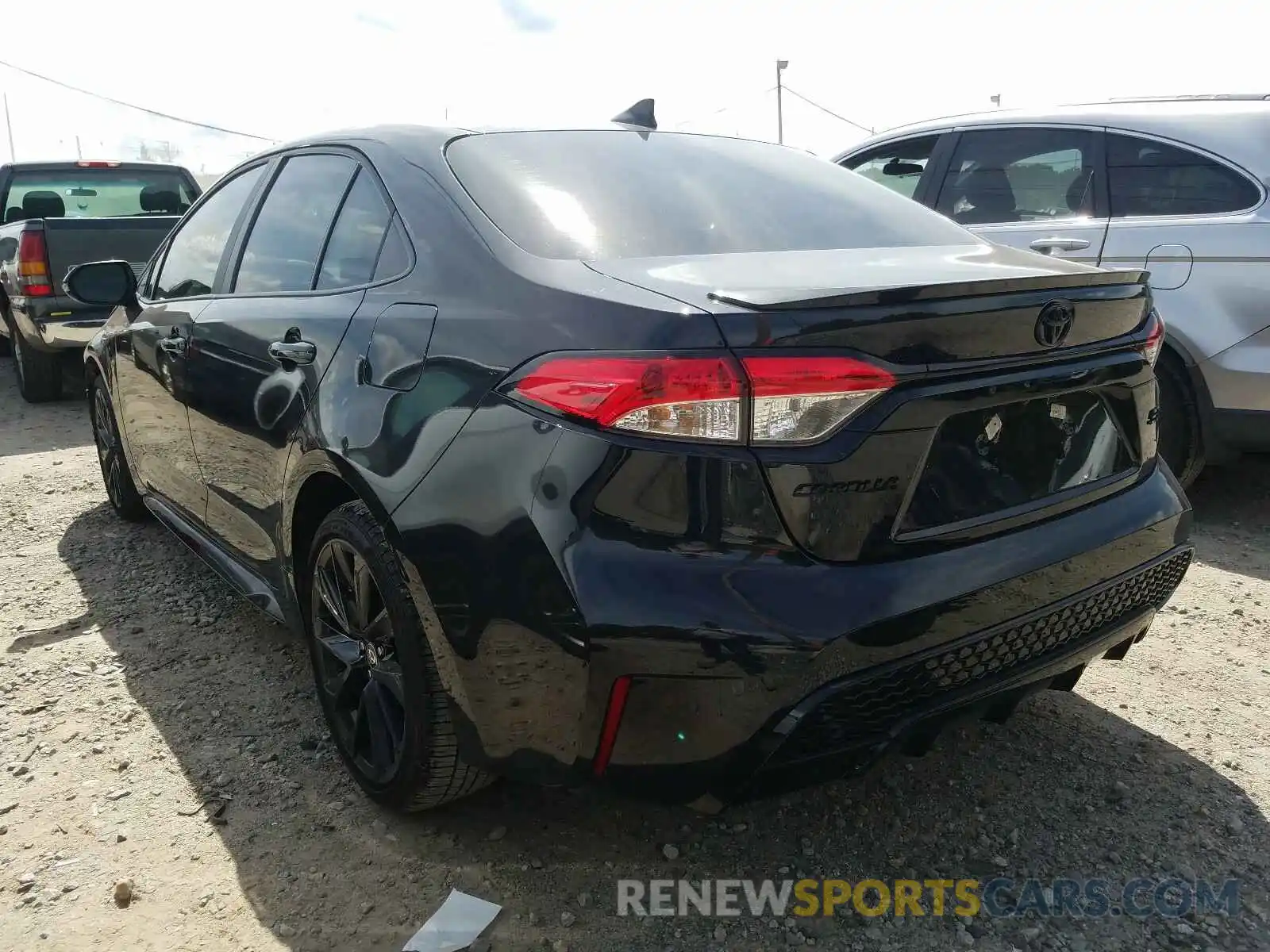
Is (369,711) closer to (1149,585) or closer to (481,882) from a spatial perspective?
(481,882)

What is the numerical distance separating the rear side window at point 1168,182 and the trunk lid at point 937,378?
2.34m

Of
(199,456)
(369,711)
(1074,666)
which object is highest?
(199,456)

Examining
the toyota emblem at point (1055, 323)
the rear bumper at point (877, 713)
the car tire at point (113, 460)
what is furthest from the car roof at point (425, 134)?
the car tire at point (113, 460)

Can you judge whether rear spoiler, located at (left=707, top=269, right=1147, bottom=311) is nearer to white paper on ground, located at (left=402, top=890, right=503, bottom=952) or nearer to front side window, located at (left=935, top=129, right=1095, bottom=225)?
white paper on ground, located at (left=402, top=890, right=503, bottom=952)

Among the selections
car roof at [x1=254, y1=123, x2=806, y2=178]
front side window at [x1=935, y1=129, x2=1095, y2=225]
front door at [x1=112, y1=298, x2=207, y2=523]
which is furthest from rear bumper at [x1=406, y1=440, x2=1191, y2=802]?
front side window at [x1=935, y1=129, x2=1095, y2=225]

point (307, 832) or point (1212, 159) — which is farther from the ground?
point (1212, 159)

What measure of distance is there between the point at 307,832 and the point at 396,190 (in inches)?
57.7

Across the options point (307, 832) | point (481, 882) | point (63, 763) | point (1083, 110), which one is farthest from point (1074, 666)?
point (1083, 110)

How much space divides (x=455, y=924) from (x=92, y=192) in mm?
8736

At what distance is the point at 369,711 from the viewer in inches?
90.1

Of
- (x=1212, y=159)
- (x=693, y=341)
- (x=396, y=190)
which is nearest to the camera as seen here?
(x=693, y=341)

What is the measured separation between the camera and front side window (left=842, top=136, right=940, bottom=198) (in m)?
5.01

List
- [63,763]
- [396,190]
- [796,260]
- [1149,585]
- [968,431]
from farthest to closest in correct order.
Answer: [63,763]
[396,190]
[1149,585]
[796,260]
[968,431]

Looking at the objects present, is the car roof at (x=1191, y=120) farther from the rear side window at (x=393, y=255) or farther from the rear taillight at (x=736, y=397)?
the rear side window at (x=393, y=255)
